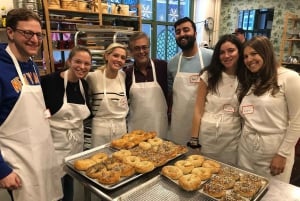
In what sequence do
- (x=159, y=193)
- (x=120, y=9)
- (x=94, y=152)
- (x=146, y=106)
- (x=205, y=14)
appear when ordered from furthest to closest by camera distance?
(x=205, y=14) → (x=120, y=9) → (x=146, y=106) → (x=94, y=152) → (x=159, y=193)

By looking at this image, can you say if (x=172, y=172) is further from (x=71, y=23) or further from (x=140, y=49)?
(x=71, y=23)

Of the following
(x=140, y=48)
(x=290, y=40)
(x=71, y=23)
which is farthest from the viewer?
(x=290, y=40)

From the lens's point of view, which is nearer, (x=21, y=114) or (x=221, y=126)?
(x=21, y=114)

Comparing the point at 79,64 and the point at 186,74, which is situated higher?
the point at 79,64

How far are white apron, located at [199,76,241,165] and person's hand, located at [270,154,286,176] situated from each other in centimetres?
25

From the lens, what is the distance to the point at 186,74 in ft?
6.71

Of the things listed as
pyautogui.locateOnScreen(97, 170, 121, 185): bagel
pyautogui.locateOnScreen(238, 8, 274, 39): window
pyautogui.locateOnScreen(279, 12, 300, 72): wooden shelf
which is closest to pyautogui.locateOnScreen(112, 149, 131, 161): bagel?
pyautogui.locateOnScreen(97, 170, 121, 185): bagel

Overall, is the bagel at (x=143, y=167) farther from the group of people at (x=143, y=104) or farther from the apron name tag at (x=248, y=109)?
the apron name tag at (x=248, y=109)

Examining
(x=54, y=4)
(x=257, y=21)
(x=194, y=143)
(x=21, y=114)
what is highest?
(x=54, y=4)

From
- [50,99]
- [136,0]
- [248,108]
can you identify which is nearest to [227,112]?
[248,108]

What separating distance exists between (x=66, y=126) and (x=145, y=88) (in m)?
0.72

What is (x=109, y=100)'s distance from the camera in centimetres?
184

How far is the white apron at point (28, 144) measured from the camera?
1215mm

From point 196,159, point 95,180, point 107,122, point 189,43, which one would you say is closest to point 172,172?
point 196,159
